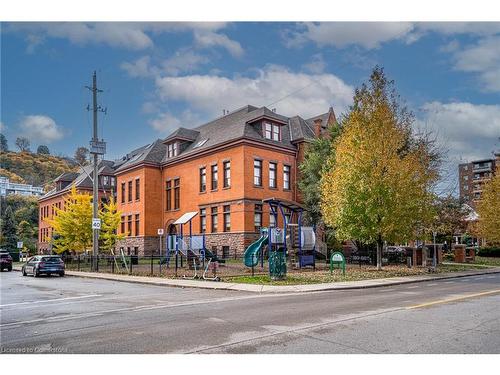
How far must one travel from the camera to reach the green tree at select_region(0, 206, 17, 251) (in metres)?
73.9

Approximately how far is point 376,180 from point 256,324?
18867 mm

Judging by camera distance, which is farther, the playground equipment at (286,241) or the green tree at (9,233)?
the green tree at (9,233)

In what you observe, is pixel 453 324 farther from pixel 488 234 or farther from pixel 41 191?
pixel 41 191

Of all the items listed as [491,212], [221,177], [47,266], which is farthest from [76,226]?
[491,212]

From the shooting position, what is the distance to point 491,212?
4591cm

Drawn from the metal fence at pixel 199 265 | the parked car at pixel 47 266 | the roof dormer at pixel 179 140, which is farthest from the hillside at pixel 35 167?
the parked car at pixel 47 266

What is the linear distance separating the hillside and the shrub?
62.9 meters

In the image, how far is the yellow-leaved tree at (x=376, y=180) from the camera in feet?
89.7

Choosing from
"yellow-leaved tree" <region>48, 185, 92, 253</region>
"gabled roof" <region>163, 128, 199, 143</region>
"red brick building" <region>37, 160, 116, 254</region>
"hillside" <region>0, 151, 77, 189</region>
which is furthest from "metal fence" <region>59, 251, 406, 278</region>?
"hillside" <region>0, 151, 77, 189</region>

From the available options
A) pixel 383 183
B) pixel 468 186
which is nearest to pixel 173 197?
pixel 383 183

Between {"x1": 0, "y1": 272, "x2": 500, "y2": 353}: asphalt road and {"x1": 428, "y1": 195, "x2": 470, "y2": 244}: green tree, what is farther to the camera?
{"x1": 428, "y1": 195, "x2": 470, "y2": 244}: green tree

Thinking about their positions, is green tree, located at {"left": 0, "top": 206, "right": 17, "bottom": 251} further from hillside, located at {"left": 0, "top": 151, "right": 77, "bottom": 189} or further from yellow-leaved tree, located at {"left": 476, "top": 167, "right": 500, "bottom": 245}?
yellow-leaved tree, located at {"left": 476, "top": 167, "right": 500, "bottom": 245}

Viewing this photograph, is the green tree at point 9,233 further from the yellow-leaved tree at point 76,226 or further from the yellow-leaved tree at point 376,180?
the yellow-leaved tree at point 376,180

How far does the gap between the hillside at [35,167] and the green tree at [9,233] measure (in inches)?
256
